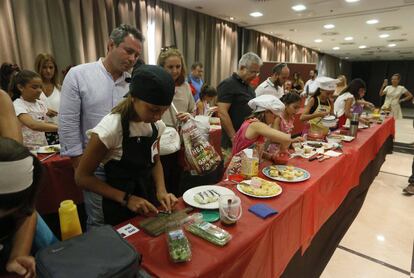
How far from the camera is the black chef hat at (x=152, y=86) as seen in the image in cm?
86

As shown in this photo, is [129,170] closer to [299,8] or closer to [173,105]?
[173,105]

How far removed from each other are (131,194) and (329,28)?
734cm

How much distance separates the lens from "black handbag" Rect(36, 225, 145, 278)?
55 cm

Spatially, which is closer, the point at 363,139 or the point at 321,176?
the point at 321,176

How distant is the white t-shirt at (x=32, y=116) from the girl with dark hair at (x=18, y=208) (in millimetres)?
1426

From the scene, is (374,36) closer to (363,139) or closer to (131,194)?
(363,139)

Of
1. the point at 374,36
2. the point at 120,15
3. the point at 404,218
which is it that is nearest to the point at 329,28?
the point at 374,36

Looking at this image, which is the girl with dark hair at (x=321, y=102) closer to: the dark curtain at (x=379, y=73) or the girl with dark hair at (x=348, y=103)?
the girl with dark hair at (x=348, y=103)

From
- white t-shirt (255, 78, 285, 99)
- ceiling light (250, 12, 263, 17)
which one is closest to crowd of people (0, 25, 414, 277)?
white t-shirt (255, 78, 285, 99)

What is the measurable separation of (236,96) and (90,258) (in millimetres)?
1847

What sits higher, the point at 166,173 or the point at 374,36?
the point at 374,36

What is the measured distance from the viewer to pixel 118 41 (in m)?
1.30

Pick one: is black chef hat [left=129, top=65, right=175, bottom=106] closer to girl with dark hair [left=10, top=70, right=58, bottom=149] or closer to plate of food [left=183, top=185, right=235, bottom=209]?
plate of food [left=183, top=185, right=235, bottom=209]

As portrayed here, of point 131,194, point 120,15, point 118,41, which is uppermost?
point 120,15
